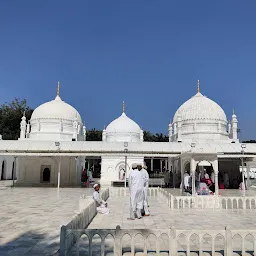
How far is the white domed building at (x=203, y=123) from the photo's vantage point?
27562 mm

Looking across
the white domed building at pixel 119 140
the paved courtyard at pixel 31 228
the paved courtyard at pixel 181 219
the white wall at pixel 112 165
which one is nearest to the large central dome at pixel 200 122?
the white domed building at pixel 119 140

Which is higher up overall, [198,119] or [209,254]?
[198,119]

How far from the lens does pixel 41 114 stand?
92.7ft

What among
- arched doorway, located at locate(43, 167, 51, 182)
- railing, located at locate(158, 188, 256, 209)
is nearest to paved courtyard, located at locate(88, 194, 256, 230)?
railing, located at locate(158, 188, 256, 209)

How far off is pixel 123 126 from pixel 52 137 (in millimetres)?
7765

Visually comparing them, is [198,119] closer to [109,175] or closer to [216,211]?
[109,175]

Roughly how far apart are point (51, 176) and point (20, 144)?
157 inches

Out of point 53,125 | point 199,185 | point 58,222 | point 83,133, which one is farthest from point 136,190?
point 83,133

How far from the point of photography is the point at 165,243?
5715mm

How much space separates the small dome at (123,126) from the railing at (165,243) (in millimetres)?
25032

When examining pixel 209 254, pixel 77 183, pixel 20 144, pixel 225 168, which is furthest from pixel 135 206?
pixel 225 168

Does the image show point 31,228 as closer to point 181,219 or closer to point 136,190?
point 136,190

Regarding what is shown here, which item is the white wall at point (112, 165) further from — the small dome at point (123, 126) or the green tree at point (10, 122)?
the green tree at point (10, 122)

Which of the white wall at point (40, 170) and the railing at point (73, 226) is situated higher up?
the white wall at point (40, 170)
